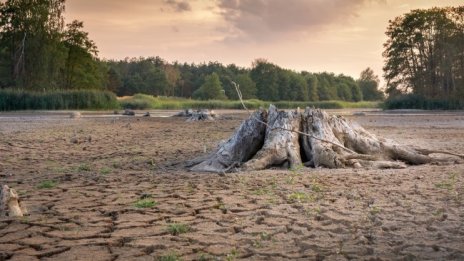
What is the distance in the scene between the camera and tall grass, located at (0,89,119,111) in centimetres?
4034

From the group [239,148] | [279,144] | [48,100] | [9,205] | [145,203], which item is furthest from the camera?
[48,100]

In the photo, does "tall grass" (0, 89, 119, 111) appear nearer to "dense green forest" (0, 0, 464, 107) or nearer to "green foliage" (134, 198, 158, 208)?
"dense green forest" (0, 0, 464, 107)

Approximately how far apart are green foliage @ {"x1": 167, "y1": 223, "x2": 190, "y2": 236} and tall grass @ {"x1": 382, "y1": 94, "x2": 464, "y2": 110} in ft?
147

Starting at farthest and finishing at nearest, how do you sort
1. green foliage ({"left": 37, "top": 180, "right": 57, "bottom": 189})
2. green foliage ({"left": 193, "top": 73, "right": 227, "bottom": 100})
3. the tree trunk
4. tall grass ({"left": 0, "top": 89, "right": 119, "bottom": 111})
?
1. green foliage ({"left": 193, "top": 73, "right": 227, "bottom": 100})
2. tall grass ({"left": 0, "top": 89, "right": 119, "bottom": 111})
3. the tree trunk
4. green foliage ({"left": 37, "top": 180, "right": 57, "bottom": 189})

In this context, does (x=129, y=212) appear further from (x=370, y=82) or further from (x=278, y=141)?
(x=370, y=82)

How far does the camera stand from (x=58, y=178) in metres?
7.52

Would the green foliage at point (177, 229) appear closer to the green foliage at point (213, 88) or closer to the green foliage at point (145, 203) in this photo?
the green foliage at point (145, 203)

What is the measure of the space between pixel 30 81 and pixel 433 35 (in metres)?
43.9

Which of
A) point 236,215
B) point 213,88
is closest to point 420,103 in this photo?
point 213,88

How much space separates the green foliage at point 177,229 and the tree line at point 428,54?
1803 inches

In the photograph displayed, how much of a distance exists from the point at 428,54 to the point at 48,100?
3857cm

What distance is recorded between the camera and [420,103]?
151ft

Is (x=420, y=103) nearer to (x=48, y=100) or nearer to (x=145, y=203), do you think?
(x=48, y=100)

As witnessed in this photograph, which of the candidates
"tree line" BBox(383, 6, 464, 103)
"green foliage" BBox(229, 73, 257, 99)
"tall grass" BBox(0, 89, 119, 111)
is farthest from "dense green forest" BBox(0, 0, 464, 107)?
"green foliage" BBox(229, 73, 257, 99)
